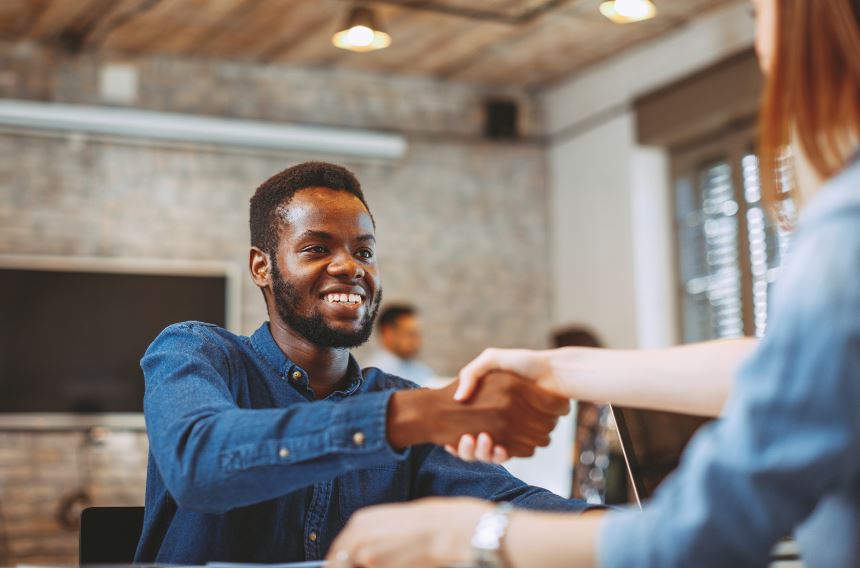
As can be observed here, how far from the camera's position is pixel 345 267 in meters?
1.78

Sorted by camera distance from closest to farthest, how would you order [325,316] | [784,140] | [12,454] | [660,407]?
[784,140] < [660,407] < [325,316] < [12,454]

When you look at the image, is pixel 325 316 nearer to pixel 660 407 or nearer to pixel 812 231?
pixel 660 407

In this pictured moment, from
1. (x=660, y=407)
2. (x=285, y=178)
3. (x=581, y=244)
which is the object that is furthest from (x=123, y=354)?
(x=660, y=407)

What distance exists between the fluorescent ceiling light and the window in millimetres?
1810

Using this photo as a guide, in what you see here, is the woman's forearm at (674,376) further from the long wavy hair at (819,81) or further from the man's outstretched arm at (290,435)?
the long wavy hair at (819,81)

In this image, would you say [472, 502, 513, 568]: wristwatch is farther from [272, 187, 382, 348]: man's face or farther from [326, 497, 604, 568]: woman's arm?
[272, 187, 382, 348]: man's face

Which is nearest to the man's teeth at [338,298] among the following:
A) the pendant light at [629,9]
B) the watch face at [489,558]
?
the watch face at [489,558]

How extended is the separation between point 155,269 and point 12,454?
1253 mm

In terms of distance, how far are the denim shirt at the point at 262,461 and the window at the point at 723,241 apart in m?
4.24

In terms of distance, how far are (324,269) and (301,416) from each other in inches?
24.8

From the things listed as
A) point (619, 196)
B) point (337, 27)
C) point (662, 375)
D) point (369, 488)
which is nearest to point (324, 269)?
point (369, 488)

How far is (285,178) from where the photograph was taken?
6.12 feet

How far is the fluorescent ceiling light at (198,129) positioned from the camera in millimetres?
5988

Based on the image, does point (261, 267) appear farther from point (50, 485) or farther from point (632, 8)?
point (50, 485)
